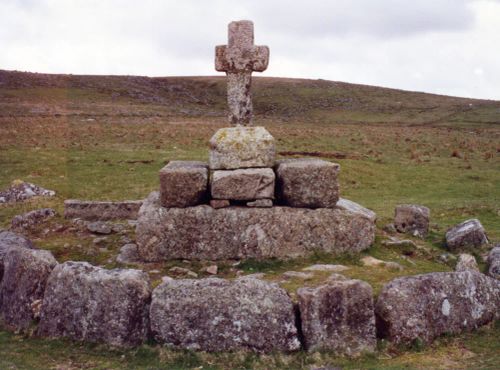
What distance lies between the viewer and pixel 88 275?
333 inches

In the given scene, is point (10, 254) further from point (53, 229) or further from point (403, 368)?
point (403, 368)

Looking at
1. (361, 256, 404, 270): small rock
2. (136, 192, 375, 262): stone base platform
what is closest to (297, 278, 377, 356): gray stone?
(361, 256, 404, 270): small rock

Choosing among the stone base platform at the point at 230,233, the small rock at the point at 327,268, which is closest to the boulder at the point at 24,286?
the stone base platform at the point at 230,233

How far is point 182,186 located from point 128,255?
6.19ft

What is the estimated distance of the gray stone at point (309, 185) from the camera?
1145cm

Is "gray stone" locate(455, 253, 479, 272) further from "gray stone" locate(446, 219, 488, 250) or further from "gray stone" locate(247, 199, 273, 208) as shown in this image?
"gray stone" locate(247, 199, 273, 208)

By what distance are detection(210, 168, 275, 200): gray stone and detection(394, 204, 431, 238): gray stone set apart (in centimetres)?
447

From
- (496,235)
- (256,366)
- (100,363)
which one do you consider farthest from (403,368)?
(496,235)

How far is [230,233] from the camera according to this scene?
444 inches

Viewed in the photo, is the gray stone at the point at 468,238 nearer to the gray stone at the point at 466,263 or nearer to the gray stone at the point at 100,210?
the gray stone at the point at 466,263

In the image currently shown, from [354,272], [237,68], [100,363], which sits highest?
[237,68]

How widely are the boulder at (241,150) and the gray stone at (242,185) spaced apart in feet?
1.18

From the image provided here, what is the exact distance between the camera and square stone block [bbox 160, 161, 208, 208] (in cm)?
1131

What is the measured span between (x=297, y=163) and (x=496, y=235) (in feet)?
21.0
